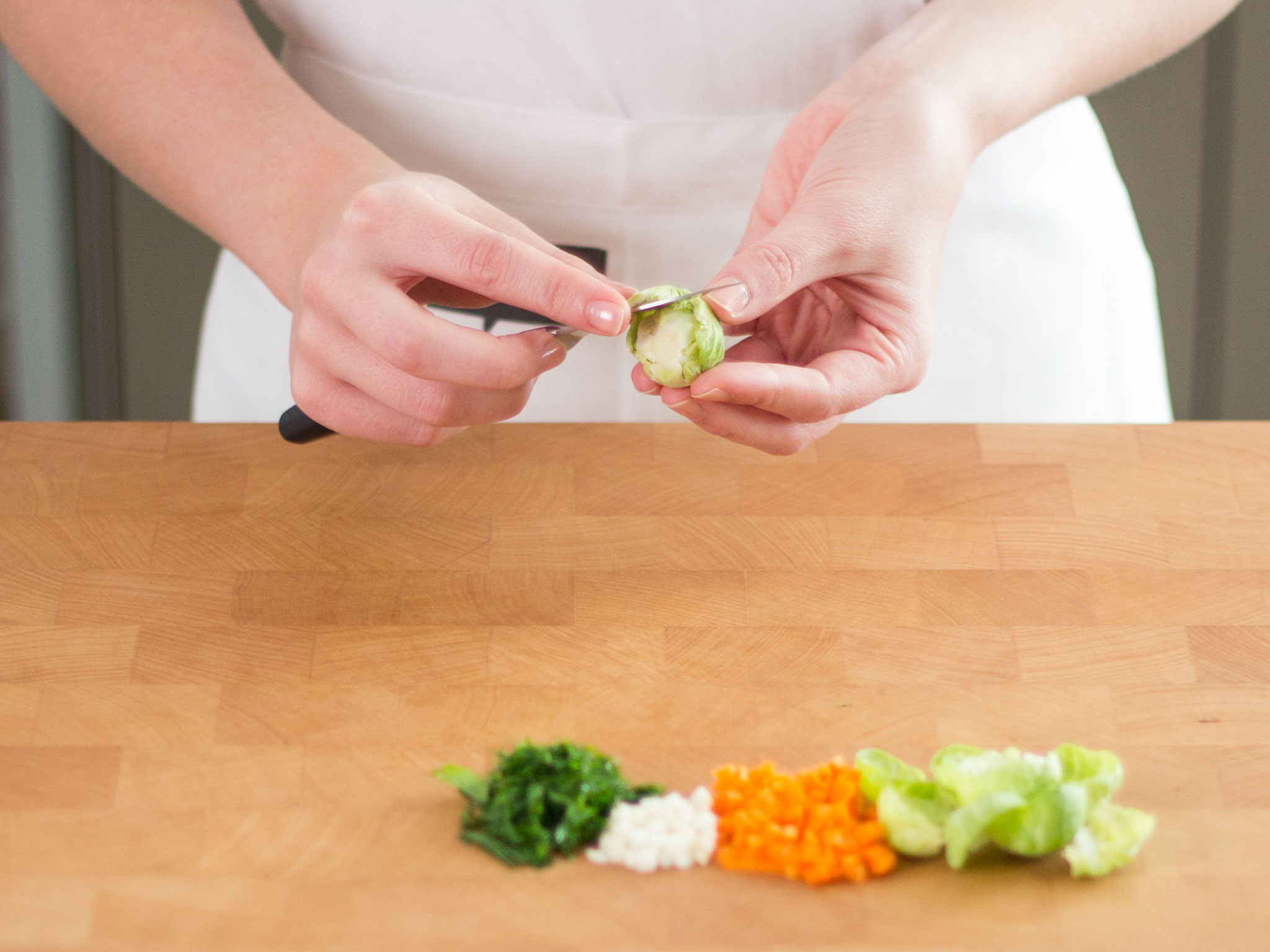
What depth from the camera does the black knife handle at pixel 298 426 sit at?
136cm

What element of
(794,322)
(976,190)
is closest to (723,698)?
(794,322)

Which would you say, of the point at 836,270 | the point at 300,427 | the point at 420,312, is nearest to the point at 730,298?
the point at 836,270

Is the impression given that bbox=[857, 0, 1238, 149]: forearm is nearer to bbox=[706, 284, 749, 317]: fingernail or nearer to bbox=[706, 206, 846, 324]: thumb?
bbox=[706, 206, 846, 324]: thumb

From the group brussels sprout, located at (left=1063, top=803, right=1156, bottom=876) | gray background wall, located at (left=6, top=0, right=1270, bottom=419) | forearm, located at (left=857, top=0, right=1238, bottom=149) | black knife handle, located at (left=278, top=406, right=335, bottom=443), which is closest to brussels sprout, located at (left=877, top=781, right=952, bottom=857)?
brussels sprout, located at (left=1063, top=803, right=1156, bottom=876)

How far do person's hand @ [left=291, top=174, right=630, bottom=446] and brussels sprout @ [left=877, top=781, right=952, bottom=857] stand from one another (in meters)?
0.50

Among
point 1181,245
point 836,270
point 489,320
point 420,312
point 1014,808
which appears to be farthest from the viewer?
point 1181,245

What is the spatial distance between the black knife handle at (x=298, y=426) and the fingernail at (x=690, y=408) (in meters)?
0.39

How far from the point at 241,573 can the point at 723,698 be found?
1.87ft

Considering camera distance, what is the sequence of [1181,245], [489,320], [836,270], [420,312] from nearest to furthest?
1. [420,312]
2. [836,270]
3. [489,320]
4. [1181,245]

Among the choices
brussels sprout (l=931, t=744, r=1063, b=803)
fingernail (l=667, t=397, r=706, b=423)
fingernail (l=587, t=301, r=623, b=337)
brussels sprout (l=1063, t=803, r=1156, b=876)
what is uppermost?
fingernail (l=587, t=301, r=623, b=337)

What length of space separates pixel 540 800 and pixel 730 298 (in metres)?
0.51

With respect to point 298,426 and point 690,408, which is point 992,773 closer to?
point 690,408

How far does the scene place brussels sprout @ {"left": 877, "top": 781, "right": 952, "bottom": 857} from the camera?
1.07m

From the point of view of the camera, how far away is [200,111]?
4.86 feet
